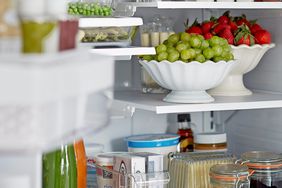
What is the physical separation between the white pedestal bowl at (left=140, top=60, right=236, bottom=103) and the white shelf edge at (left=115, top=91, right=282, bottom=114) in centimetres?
3

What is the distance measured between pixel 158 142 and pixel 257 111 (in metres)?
0.40

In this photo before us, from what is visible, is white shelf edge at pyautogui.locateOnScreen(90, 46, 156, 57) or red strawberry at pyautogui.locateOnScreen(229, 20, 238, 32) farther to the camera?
red strawberry at pyautogui.locateOnScreen(229, 20, 238, 32)

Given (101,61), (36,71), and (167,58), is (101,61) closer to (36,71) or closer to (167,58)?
(36,71)

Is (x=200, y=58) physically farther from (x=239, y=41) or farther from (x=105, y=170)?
(x=105, y=170)

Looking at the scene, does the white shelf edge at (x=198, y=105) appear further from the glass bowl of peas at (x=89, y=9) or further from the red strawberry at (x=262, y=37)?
the glass bowl of peas at (x=89, y=9)

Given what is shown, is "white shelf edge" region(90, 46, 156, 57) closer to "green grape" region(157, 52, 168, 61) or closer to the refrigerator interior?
"green grape" region(157, 52, 168, 61)

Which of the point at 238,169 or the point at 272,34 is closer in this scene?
the point at 238,169

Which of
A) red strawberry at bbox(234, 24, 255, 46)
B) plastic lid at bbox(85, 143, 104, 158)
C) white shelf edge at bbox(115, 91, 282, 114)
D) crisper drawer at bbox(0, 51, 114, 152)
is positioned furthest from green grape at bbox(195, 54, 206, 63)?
crisper drawer at bbox(0, 51, 114, 152)

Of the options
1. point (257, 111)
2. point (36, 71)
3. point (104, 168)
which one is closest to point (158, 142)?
point (104, 168)

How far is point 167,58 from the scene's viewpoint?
1.59 m

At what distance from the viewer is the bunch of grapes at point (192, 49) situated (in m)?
1.59

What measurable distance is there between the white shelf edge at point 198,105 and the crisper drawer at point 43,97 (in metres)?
0.91

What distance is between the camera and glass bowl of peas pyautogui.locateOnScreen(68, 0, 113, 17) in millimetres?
1459

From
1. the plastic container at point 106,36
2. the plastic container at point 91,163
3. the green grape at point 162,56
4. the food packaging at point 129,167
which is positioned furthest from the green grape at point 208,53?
the plastic container at point 91,163
